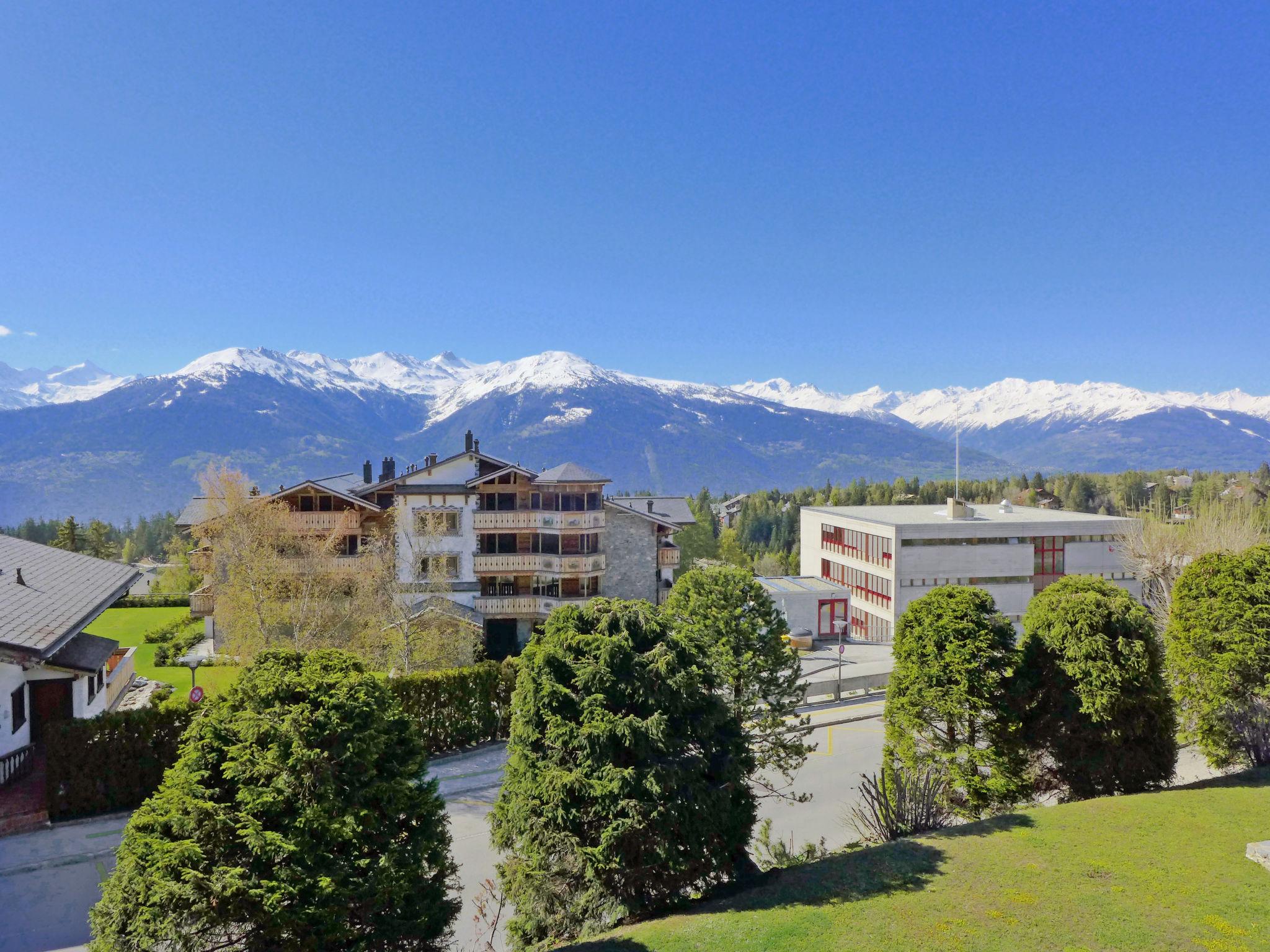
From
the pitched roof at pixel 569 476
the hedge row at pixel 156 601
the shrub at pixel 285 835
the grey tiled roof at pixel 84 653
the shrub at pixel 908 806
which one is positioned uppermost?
the pitched roof at pixel 569 476

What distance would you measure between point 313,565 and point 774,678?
68.0 feet

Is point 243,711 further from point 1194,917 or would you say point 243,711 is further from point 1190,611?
point 1190,611

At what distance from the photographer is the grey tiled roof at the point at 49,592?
16.6m

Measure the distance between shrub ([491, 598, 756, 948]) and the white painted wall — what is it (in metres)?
13.6

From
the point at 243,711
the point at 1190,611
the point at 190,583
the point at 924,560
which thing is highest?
the point at 243,711

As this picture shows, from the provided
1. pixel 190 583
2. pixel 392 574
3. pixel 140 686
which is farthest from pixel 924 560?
pixel 190 583

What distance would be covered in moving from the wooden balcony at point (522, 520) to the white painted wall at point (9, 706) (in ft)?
74.9

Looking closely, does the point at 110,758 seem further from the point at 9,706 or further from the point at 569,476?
the point at 569,476

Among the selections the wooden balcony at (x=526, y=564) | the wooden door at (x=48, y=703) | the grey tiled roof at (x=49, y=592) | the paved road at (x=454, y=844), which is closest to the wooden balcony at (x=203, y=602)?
the grey tiled roof at (x=49, y=592)

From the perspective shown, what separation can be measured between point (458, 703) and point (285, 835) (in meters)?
15.7

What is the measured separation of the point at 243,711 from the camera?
8.02m

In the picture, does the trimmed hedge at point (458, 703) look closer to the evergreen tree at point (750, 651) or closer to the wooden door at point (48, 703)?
the evergreen tree at point (750, 651)

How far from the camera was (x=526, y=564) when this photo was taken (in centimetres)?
3916

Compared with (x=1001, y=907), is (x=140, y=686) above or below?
below
